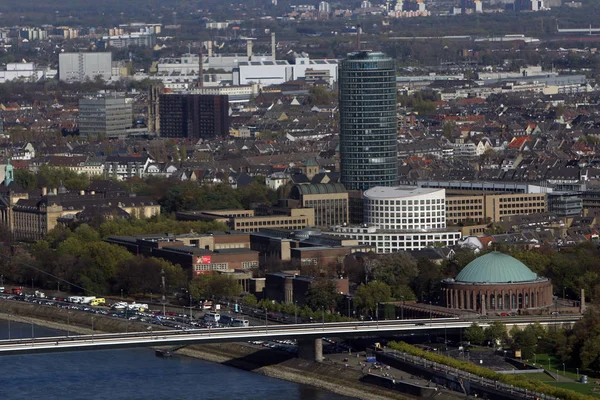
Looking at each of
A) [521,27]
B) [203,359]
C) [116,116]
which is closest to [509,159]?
[116,116]

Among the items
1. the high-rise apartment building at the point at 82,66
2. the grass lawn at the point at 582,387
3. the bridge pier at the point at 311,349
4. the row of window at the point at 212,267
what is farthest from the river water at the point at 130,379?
the high-rise apartment building at the point at 82,66

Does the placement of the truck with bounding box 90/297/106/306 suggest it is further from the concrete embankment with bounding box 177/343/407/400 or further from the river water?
the concrete embankment with bounding box 177/343/407/400

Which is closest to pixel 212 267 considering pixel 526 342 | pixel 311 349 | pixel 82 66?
pixel 311 349

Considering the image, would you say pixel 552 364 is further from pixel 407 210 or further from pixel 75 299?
pixel 407 210

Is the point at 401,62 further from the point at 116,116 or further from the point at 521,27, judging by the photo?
the point at 116,116

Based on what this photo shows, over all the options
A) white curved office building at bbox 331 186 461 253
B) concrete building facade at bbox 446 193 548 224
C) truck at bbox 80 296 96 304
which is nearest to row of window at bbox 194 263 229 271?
truck at bbox 80 296 96 304

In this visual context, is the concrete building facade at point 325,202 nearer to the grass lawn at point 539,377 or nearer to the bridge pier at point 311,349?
the bridge pier at point 311,349

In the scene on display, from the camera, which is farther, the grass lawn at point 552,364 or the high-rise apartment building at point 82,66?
the high-rise apartment building at point 82,66
